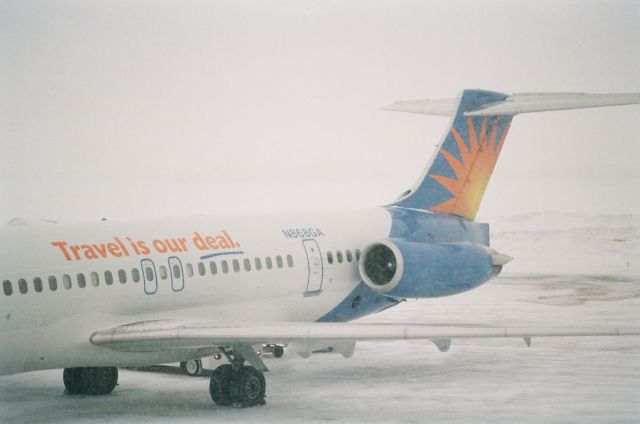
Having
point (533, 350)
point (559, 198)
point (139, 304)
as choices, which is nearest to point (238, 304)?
point (139, 304)

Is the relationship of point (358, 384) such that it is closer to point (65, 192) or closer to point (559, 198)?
point (65, 192)

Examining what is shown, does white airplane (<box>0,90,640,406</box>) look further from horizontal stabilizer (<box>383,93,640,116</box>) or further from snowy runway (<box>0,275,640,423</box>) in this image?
snowy runway (<box>0,275,640,423</box>)

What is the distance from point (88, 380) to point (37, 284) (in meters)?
3.08

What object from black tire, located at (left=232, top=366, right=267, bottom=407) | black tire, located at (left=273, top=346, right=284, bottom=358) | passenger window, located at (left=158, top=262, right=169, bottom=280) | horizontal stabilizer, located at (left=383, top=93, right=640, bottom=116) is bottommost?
black tire, located at (left=273, top=346, right=284, bottom=358)

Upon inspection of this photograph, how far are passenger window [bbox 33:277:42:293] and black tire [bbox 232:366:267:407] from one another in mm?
3269

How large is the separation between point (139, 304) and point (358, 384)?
435 centimetres

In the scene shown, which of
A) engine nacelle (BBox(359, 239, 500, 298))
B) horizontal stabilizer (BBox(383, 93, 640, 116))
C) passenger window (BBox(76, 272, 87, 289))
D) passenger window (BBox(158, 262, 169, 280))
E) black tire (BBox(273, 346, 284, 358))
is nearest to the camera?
passenger window (BBox(76, 272, 87, 289))

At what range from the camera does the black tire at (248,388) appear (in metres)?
15.8

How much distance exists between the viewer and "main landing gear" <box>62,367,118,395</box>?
17.3 meters

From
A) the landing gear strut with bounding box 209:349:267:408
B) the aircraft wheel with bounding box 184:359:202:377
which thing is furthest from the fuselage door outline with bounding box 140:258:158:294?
the aircraft wheel with bounding box 184:359:202:377

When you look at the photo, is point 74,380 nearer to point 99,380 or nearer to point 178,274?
point 99,380

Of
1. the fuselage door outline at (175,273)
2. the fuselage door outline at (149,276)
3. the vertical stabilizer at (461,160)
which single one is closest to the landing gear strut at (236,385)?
the fuselage door outline at (175,273)

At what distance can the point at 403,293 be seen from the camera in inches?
748

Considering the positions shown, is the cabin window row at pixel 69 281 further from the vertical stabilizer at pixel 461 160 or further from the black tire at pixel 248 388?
the vertical stabilizer at pixel 461 160
